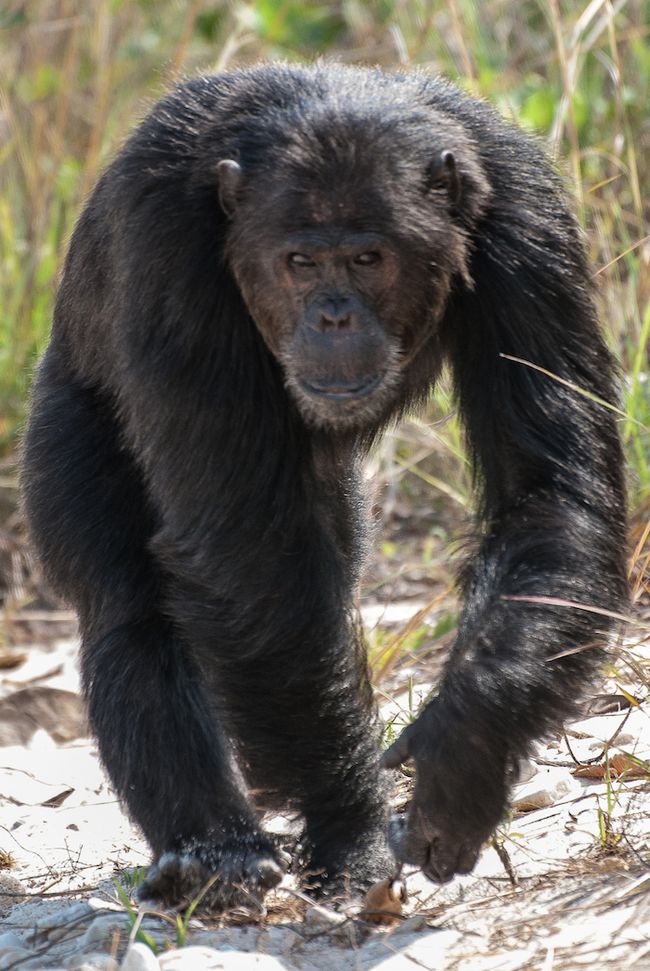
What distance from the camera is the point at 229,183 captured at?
443 centimetres

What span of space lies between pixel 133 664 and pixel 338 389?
1.05m

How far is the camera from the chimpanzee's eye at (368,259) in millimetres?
4445

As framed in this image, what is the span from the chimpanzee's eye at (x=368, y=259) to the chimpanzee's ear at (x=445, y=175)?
0.28 m

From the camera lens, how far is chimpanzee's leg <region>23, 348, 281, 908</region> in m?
4.19

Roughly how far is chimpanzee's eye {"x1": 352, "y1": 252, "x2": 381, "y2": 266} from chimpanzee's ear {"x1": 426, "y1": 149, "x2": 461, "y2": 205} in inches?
11.0

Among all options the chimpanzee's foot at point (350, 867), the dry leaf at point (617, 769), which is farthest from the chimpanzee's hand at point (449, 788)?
the dry leaf at point (617, 769)

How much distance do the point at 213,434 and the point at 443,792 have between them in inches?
48.4

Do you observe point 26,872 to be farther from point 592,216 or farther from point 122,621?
point 592,216

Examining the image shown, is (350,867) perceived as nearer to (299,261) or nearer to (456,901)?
(456,901)

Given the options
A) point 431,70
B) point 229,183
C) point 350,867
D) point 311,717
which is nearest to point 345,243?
point 229,183

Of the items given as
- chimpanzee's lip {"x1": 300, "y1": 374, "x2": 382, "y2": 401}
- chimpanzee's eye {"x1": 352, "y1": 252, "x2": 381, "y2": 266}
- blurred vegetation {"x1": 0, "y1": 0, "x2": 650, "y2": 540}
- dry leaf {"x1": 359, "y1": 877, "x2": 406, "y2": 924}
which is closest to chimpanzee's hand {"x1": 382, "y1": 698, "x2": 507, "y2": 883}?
dry leaf {"x1": 359, "y1": 877, "x2": 406, "y2": 924}

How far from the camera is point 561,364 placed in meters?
4.42

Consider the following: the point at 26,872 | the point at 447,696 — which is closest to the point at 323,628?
the point at 447,696

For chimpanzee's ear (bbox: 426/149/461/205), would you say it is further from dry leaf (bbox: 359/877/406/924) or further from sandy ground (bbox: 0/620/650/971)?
dry leaf (bbox: 359/877/406/924)
